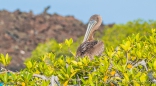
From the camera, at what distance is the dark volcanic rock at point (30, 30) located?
5859cm

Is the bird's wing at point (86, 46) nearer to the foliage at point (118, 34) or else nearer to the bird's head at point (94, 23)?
the bird's head at point (94, 23)

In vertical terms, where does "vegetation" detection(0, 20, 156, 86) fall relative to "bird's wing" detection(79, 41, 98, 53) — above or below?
below

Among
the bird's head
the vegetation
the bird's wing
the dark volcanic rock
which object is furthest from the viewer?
the dark volcanic rock

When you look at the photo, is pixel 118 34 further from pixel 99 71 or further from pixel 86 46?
pixel 99 71

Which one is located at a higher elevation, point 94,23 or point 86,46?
point 94,23

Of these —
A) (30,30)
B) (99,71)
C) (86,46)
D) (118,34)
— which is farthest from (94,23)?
(30,30)

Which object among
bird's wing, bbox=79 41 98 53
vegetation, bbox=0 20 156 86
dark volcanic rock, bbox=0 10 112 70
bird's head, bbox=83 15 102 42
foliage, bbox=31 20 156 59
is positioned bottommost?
vegetation, bbox=0 20 156 86

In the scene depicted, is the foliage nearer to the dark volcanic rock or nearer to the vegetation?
the dark volcanic rock

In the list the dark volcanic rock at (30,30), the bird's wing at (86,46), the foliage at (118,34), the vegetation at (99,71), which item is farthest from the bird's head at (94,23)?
the dark volcanic rock at (30,30)

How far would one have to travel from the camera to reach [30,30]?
216 ft

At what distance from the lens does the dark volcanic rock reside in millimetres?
58594

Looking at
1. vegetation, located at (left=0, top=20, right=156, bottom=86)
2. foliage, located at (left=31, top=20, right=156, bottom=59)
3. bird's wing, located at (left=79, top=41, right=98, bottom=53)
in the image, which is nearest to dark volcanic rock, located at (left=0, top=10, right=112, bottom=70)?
foliage, located at (left=31, top=20, right=156, bottom=59)

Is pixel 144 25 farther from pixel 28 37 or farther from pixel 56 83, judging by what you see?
pixel 28 37

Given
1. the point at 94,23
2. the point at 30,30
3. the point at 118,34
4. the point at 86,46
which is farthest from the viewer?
the point at 30,30
